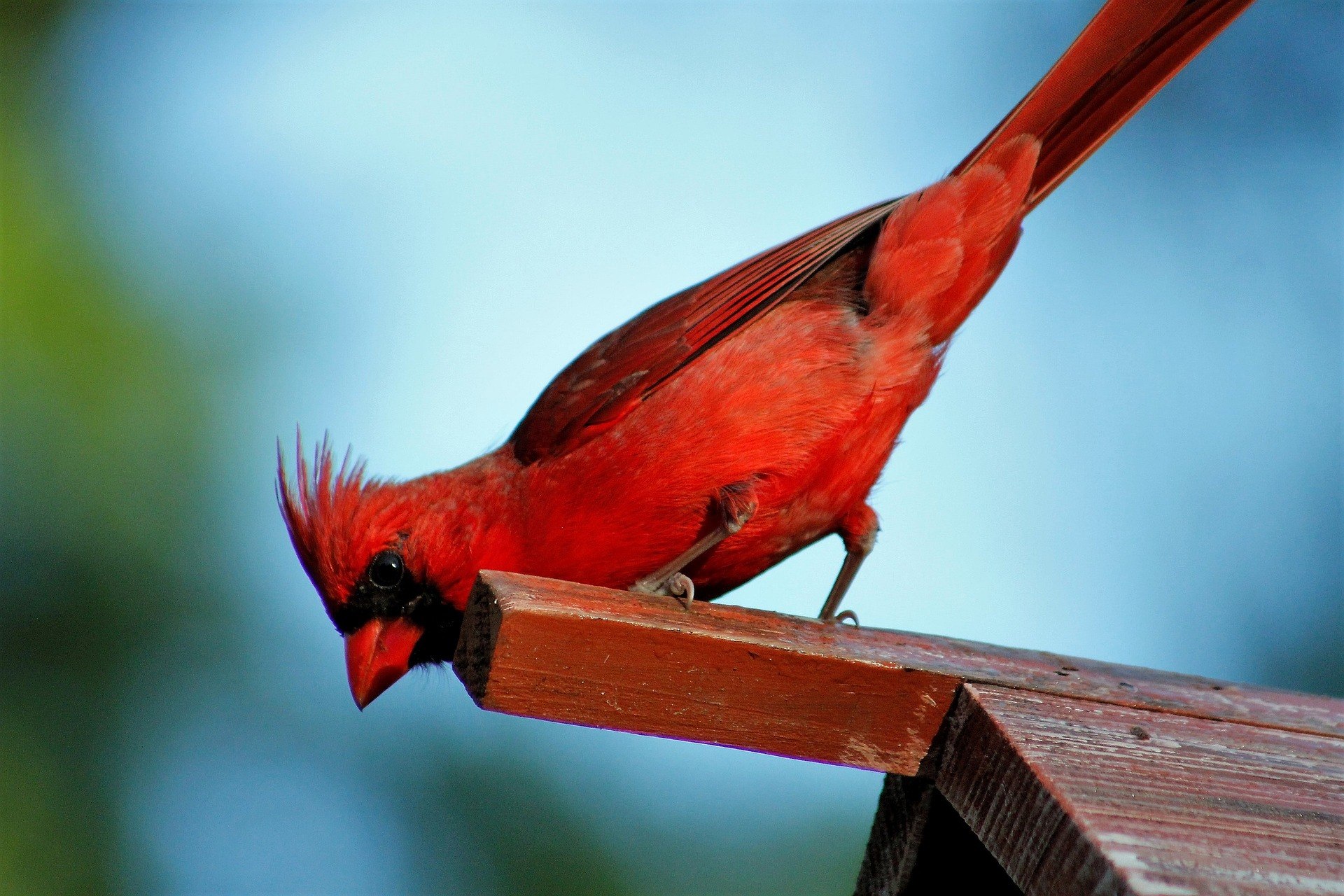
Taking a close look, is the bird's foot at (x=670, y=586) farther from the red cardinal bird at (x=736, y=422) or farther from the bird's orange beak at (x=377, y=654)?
the bird's orange beak at (x=377, y=654)

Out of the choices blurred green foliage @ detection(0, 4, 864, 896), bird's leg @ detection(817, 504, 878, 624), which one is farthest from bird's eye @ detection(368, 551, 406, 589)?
blurred green foliage @ detection(0, 4, 864, 896)

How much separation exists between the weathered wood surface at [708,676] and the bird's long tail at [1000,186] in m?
1.37

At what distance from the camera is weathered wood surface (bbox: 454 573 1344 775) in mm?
1849

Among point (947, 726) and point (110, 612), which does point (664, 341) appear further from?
point (110, 612)

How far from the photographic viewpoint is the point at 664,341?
10.5 ft

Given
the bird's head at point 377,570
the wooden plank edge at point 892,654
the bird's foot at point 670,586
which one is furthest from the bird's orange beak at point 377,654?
the wooden plank edge at point 892,654

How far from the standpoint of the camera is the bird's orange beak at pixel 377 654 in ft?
9.46

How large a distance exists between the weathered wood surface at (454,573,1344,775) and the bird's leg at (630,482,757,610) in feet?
2.29

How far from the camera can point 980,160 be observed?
3.31m

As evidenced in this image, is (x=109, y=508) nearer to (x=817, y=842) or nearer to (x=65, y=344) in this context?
(x=65, y=344)

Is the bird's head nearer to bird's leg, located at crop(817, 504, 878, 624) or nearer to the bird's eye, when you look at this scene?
the bird's eye

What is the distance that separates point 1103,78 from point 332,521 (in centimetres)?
209

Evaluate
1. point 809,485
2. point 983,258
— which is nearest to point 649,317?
point 809,485

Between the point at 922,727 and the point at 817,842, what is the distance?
2.61 metres
